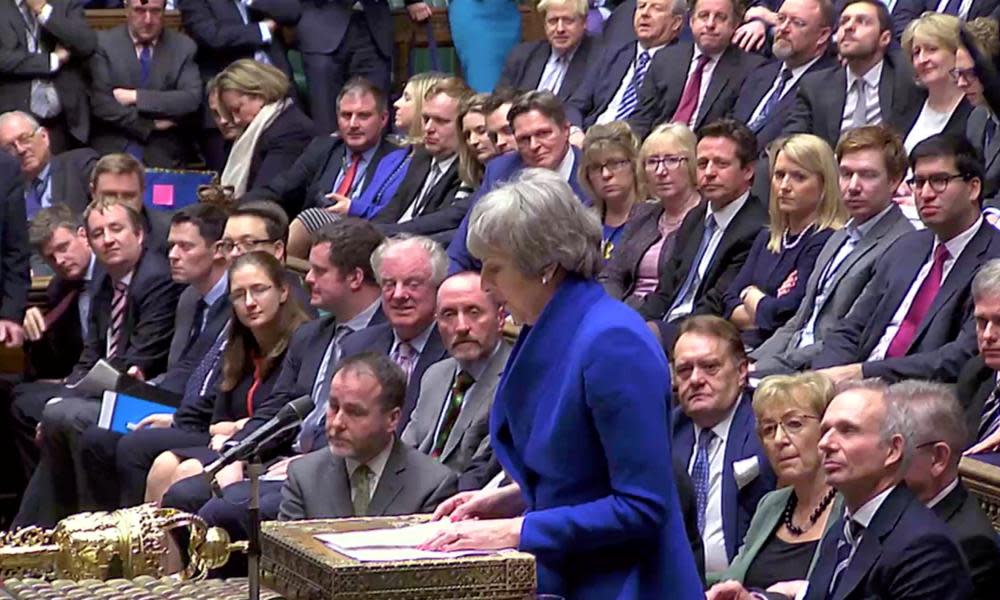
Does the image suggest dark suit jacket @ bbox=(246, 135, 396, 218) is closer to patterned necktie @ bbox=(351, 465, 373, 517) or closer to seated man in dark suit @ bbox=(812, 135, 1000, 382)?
seated man in dark suit @ bbox=(812, 135, 1000, 382)

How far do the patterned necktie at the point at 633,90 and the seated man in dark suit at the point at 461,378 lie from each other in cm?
365

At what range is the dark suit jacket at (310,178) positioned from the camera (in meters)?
9.93

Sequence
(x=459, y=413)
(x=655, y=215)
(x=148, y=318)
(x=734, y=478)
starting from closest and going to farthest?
(x=734, y=478), (x=459, y=413), (x=655, y=215), (x=148, y=318)

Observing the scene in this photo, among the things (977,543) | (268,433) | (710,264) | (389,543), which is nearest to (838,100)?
(710,264)

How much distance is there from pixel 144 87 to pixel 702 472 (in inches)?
228

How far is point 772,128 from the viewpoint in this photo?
885 cm

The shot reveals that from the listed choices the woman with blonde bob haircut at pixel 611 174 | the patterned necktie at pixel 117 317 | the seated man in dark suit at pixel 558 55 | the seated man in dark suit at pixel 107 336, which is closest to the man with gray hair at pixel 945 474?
the woman with blonde bob haircut at pixel 611 174

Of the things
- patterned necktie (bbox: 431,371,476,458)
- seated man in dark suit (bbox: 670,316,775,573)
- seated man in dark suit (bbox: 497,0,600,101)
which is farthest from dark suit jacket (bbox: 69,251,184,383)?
seated man in dark suit (bbox: 670,316,775,573)

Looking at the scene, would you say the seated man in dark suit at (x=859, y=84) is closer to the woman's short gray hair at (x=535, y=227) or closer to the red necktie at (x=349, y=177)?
the red necktie at (x=349, y=177)

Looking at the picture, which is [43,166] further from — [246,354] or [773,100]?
[773,100]

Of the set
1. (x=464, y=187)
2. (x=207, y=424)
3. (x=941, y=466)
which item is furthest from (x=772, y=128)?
(x=941, y=466)

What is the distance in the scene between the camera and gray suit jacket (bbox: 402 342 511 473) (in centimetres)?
611

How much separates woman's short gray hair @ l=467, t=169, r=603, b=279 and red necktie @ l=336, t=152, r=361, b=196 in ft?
21.6

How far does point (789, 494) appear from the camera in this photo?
544 centimetres
